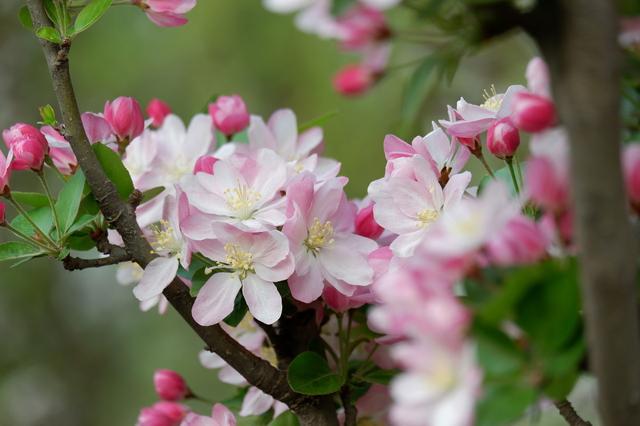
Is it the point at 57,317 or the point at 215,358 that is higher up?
the point at 215,358

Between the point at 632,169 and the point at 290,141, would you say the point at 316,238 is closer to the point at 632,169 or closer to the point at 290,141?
the point at 290,141

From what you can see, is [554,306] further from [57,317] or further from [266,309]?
[57,317]

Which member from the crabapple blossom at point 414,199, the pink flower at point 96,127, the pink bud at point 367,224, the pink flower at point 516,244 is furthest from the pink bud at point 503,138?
the pink flower at point 96,127

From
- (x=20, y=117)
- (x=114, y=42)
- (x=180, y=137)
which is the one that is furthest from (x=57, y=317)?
(x=180, y=137)

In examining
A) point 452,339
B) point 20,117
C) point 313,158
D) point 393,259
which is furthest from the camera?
point 20,117

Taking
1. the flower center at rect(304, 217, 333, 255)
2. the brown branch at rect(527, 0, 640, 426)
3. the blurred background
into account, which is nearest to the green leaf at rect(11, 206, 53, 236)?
the flower center at rect(304, 217, 333, 255)

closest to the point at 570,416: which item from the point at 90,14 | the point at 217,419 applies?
the point at 217,419

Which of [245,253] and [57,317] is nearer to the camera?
[245,253]

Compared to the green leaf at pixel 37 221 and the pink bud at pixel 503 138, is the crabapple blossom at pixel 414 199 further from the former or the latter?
the green leaf at pixel 37 221
